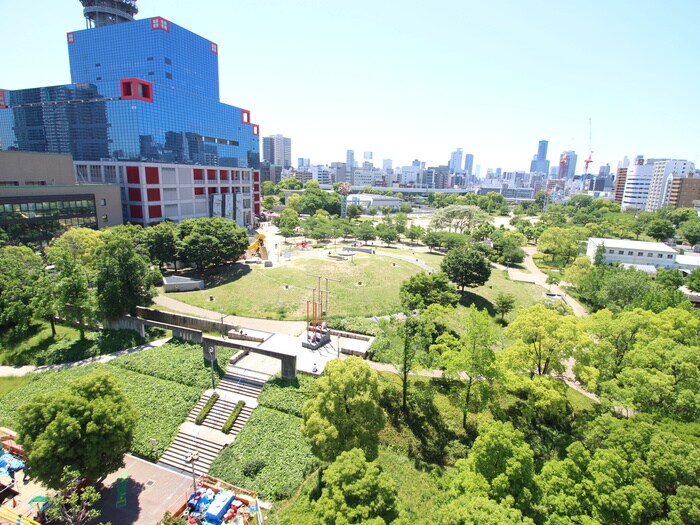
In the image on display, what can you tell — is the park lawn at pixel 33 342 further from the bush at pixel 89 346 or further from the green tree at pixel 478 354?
the green tree at pixel 478 354

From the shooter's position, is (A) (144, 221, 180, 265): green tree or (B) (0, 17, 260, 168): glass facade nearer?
(A) (144, 221, 180, 265): green tree

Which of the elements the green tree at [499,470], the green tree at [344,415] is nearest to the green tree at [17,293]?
the green tree at [344,415]

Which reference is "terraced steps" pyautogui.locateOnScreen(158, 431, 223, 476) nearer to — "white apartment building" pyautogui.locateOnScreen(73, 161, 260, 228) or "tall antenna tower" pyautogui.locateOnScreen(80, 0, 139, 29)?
"white apartment building" pyautogui.locateOnScreen(73, 161, 260, 228)

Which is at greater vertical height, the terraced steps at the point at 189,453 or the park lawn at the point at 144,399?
the park lawn at the point at 144,399

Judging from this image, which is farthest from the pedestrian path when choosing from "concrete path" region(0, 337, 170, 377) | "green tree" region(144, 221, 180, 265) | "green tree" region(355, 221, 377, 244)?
"green tree" region(355, 221, 377, 244)

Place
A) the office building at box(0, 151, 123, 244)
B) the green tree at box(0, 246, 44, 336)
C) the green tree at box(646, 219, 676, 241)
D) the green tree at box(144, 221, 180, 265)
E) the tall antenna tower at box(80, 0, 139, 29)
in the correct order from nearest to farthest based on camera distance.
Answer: the green tree at box(0, 246, 44, 336) → the office building at box(0, 151, 123, 244) → the green tree at box(144, 221, 180, 265) → the green tree at box(646, 219, 676, 241) → the tall antenna tower at box(80, 0, 139, 29)

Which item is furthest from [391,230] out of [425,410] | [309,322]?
[425,410]
